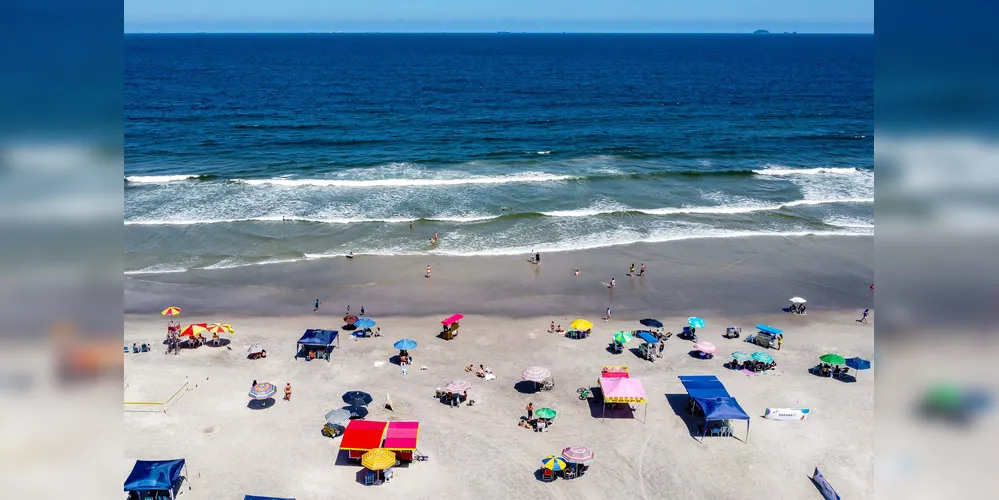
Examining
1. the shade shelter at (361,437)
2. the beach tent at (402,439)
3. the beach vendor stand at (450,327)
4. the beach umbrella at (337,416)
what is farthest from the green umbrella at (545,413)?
the beach vendor stand at (450,327)

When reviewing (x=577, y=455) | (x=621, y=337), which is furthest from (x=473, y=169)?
(x=577, y=455)

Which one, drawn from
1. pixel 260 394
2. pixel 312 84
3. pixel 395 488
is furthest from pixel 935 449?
pixel 312 84

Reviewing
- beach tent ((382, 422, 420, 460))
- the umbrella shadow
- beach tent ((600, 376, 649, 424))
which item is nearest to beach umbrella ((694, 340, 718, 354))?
beach tent ((600, 376, 649, 424))

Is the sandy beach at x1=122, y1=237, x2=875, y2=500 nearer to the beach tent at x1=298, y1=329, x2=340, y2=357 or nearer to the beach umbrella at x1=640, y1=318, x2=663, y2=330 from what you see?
the beach tent at x1=298, y1=329, x2=340, y2=357

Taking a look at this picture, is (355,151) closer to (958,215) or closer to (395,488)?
(395,488)

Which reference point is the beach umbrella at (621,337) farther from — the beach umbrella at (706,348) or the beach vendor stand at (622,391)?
the beach vendor stand at (622,391)

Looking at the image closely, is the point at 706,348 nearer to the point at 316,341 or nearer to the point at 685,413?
the point at 685,413
